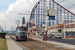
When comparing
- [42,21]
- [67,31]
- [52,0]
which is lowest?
[67,31]

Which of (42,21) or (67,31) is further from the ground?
(42,21)

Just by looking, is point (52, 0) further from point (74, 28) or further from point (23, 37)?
point (23, 37)

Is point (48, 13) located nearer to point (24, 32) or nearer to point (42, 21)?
point (24, 32)

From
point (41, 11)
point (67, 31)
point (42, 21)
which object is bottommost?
point (67, 31)

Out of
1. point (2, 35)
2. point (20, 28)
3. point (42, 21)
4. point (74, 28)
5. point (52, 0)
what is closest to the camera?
point (20, 28)

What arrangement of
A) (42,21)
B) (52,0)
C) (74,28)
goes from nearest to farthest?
(74,28) < (52,0) < (42,21)

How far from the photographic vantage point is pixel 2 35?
5816cm

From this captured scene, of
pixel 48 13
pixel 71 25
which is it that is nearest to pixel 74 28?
pixel 71 25

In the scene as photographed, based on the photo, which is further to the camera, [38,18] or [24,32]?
[38,18]

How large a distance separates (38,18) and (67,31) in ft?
73.6

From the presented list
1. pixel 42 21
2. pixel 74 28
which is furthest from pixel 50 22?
pixel 74 28

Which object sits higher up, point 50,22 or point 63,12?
point 63,12

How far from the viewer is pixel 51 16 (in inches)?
1547

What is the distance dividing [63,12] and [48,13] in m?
59.2
